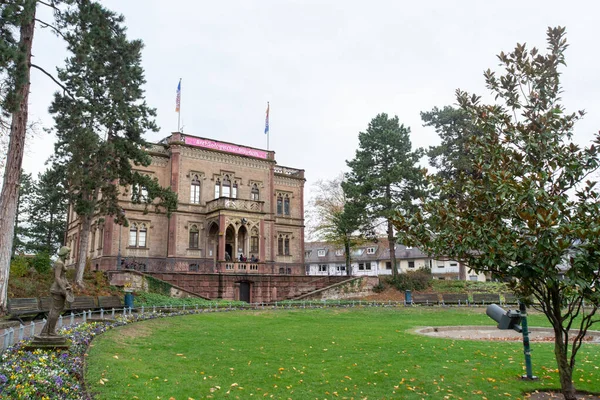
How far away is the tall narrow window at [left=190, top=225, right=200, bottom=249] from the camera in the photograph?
42500 millimetres

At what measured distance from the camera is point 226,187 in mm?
45469

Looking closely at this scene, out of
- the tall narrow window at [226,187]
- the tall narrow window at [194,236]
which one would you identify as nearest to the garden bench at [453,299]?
the tall narrow window at [194,236]

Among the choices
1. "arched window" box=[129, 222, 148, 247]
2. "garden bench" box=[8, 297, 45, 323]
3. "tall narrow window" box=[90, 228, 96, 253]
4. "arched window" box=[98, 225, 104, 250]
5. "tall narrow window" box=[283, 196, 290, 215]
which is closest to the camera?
"garden bench" box=[8, 297, 45, 323]

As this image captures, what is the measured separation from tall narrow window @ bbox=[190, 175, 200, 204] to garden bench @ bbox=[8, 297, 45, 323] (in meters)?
26.9

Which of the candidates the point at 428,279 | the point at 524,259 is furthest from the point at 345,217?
the point at 524,259

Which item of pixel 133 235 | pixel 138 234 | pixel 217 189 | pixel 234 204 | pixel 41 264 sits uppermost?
pixel 217 189

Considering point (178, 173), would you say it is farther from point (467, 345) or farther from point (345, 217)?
point (467, 345)

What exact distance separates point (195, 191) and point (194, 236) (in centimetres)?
427

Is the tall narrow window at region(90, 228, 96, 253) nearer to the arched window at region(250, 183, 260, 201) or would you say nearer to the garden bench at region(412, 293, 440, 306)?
the arched window at region(250, 183, 260, 201)

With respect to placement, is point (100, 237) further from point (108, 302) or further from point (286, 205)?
point (108, 302)

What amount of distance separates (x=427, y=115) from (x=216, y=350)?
1475 inches

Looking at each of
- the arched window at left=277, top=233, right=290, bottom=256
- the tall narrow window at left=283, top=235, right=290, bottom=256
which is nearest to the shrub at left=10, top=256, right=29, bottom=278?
the arched window at left=277, top=233, right=290, bottom=256

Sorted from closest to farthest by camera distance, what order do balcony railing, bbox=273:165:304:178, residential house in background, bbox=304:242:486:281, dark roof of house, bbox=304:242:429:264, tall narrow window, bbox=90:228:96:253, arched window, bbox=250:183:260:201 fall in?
tall narrow window, bbox=90:228:96:253, arched window, bbox=250:183:260:201, balcony railing, bbox=273:165:304:178, residential house in background, bbox=304:242:486:281, dark roof of house, bbox=304:242:429:264

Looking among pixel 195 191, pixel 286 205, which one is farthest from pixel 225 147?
pixel 286 205
